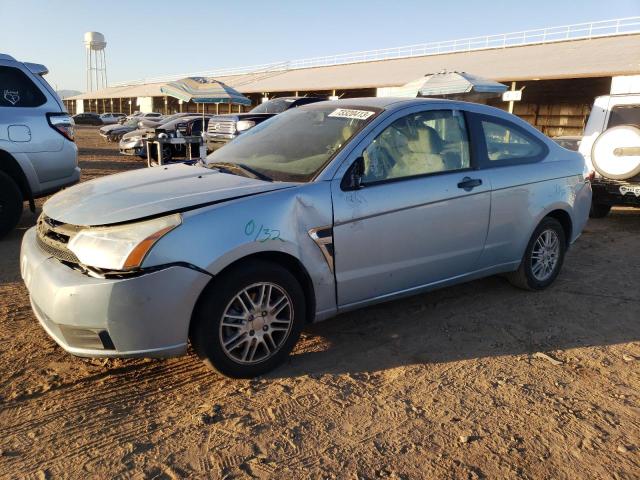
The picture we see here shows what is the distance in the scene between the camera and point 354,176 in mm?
3205

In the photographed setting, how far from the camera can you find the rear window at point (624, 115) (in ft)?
24.1

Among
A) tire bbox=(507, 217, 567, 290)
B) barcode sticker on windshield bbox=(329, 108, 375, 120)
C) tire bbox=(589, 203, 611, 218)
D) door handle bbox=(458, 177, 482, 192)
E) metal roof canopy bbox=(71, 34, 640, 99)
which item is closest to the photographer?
barcode sticker on windshield bbox=(329, 108, 375, 120)

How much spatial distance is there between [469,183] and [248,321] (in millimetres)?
1930

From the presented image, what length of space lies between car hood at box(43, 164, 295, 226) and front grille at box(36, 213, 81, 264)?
0.15ft

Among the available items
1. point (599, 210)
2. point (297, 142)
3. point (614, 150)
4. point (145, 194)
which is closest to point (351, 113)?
point (297, 142)

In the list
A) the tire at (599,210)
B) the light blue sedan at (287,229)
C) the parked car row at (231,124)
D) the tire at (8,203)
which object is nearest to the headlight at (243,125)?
the parked car row at (231,124)

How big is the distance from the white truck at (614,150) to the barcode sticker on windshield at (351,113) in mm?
4698

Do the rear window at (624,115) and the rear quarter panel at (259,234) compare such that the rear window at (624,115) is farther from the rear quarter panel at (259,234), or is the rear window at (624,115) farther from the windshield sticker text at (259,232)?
the windshield sticker text at (259,232)

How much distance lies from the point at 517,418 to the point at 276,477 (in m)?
1.32

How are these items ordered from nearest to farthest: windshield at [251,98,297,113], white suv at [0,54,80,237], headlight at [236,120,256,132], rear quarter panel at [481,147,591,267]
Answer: rear quarter panel at [481,147,591,267] < white suv at [0,54,80,237] < headlight at [236,120,256,132] < windshield at [251,98,297,113]

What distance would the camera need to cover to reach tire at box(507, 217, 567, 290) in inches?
174

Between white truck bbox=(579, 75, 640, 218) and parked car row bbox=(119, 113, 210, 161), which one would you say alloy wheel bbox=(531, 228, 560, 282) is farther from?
parked car row bbox=(119, 113, 210, 161)

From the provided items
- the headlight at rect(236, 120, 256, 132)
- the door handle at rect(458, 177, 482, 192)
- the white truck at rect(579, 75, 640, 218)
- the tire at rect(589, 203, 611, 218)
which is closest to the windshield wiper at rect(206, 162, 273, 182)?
the door handle at rect(458, 177, 482, 192)

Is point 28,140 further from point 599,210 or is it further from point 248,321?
point 599,210
